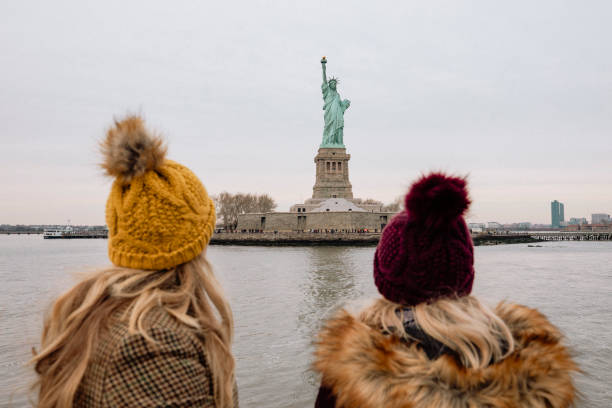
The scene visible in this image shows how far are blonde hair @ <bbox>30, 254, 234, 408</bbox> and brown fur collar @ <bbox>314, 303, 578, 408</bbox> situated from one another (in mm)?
415

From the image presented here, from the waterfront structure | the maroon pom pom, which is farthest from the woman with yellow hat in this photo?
the waterfront structure

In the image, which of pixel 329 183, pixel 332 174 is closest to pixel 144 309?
pixel 329 183

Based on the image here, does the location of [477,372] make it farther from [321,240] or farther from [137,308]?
[321,240]

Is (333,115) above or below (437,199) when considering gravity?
above

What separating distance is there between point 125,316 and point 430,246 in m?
1.06

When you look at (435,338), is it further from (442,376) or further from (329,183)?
(329,183)

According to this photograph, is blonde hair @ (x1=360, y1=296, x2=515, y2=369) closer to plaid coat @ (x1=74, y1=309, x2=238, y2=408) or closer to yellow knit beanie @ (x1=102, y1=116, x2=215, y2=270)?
plaid coat @ (x1=74, y1=309, x2=238, y2=408)

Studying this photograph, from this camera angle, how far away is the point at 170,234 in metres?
1.69

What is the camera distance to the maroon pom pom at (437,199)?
64.8 inches

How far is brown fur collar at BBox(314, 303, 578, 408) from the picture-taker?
1.46m

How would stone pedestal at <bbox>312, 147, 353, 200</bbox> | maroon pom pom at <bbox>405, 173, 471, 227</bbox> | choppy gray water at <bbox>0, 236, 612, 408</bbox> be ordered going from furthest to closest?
stone pedestal at <bbox>312, 147, 353, 200</bbox>, choppy gray water at <bbox>0, 236, 612, 408</bbox>, maroon pom pom at <bbox>405, 173, 471, 227</bbox>

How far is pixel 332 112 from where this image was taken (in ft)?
168

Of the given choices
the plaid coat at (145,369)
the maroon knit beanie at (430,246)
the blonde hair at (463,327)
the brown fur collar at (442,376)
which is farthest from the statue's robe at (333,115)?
the plaid coat at (145,369)

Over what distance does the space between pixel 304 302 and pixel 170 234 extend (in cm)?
1160
